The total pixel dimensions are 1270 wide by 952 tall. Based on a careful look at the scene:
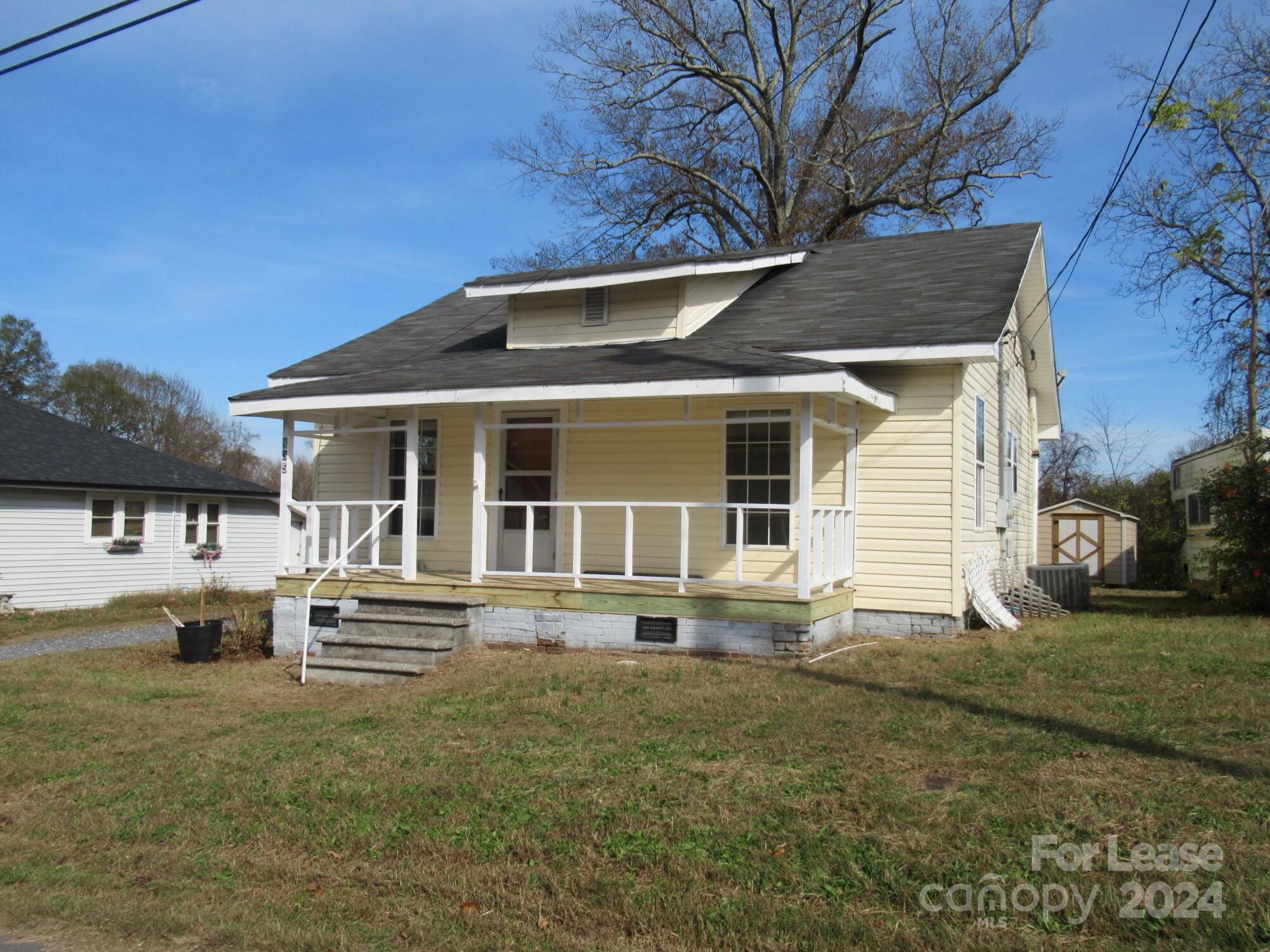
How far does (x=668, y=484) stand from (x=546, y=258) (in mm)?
18470

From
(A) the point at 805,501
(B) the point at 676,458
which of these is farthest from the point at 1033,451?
(A) the point at 805,501

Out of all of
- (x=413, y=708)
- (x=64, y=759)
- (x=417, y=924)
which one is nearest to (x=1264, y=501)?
(x=413, y=708)

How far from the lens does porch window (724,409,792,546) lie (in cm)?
1162

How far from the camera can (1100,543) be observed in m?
25.3

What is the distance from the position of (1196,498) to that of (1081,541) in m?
5.11

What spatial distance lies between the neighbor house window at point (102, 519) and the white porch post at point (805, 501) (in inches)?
750

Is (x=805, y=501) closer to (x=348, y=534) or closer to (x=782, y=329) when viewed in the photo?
(x=782, y=329)

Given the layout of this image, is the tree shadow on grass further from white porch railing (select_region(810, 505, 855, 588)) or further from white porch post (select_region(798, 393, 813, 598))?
white porch railing (select_region(810, 505, 855, 588))

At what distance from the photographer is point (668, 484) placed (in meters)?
12.1

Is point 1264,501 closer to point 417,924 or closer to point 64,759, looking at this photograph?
point 417,924

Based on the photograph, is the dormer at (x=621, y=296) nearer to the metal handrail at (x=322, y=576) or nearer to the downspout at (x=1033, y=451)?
the metal handrail at (x=322, y=576)

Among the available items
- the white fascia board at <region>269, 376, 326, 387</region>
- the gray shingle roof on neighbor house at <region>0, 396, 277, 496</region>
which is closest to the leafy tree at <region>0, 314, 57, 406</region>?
the gray shingle roof on neighbor house at <region>0, 396, 277, 496</region>

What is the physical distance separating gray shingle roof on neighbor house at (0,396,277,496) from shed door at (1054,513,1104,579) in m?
21.2

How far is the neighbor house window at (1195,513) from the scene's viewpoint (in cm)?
2161
